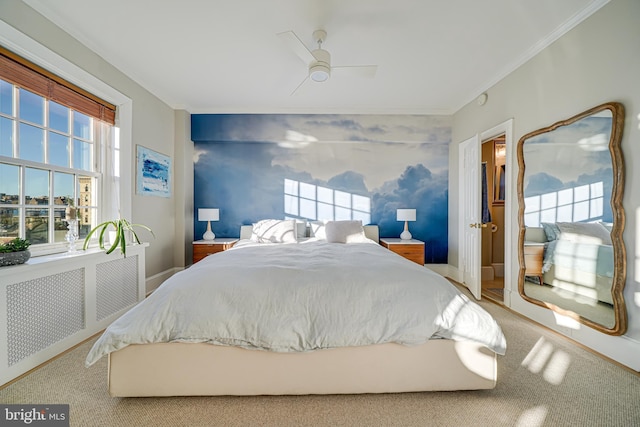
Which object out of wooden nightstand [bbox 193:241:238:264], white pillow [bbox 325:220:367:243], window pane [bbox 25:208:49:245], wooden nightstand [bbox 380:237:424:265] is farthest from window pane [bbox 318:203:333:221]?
window pane [bbox 25:208:49:245]

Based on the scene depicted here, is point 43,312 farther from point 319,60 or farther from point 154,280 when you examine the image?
point 319,60

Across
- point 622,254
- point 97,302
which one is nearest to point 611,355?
point 622,254

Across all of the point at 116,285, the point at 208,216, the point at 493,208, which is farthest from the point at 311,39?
the point at 493,208

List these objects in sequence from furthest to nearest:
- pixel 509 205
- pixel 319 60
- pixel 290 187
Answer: pixel 290 187, pixel 509 205, pixel 319 60

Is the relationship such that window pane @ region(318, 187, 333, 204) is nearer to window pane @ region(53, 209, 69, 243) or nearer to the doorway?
the doorway

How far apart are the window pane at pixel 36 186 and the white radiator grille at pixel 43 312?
704 mm

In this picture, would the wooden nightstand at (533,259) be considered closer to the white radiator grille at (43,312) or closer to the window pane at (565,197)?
the window pane at (565,197)

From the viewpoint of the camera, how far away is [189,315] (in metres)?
1.58

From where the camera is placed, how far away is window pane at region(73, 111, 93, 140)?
2.68m

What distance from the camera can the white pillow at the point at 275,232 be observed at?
12.1 feet

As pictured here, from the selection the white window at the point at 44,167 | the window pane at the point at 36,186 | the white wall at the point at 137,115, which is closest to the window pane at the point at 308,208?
the white wall at the point at 137,115

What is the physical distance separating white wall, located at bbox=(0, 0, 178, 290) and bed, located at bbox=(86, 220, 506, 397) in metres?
2.19

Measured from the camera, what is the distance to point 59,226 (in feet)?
8.13

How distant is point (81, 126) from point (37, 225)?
109 centimetres
